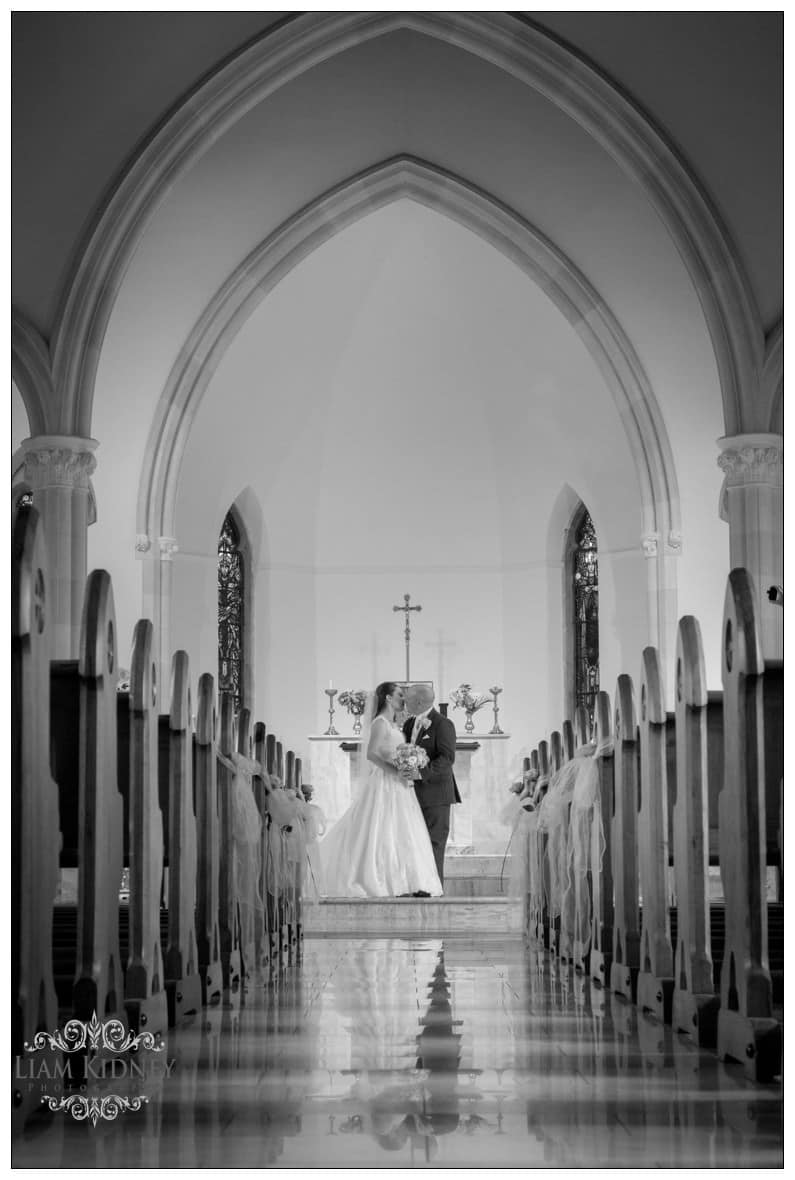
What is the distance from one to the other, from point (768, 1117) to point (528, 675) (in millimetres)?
14933

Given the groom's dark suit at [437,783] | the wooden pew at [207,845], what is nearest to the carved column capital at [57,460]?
the groom's dark suit at [437,783]

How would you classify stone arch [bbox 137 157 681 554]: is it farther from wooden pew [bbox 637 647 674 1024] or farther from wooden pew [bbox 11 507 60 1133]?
wooden pew [bbox 11 507 60 1133]

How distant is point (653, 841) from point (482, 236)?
32.2ft

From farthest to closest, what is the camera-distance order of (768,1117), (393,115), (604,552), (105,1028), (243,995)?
(604,552) → (393,115) → (243,995) → (105,1028) → (768,1117)

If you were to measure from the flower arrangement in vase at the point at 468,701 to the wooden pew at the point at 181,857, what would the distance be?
38.0ft

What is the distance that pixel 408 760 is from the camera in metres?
11.4

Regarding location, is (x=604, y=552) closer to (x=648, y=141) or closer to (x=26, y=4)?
(x=648, y=141)

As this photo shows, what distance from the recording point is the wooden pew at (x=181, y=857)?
5.34 m

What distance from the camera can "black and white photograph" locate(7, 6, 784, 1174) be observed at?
3.63 meters

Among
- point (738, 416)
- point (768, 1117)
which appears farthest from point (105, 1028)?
point (738, 416)

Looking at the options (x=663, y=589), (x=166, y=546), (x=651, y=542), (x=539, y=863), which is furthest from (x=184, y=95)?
(x=663, y=589)

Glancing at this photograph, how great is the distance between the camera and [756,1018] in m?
3.89

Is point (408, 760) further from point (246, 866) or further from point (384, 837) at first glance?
point (246, 866)
